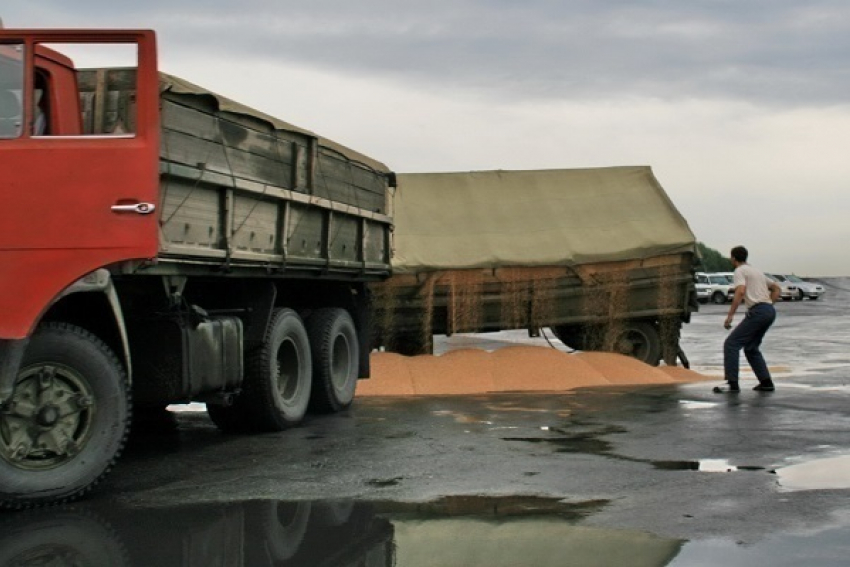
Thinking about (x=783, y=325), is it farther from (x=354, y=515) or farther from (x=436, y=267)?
(x=354, y=515)

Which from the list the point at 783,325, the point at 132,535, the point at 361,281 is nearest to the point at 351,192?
the point at 361,281

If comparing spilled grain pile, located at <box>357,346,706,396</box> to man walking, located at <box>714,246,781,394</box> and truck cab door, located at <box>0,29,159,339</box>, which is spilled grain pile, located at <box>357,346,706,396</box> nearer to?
man walking, located at <box>714,246,781,394</box>

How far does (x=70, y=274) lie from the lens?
797 cm

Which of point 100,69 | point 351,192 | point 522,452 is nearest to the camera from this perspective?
point 100,69

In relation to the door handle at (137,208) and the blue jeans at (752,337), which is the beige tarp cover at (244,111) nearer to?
the door handle at (137,208)

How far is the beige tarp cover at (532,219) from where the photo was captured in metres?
20.5

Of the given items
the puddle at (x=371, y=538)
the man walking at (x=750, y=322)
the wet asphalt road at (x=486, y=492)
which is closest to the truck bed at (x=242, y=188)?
the wet asphalt road at (x=486, y=492)

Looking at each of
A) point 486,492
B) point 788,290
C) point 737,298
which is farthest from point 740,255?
point 788,290

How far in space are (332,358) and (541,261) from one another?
7.23 metres

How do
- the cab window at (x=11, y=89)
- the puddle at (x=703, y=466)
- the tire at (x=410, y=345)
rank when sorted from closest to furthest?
1. the cab window at (x=11, y=89)
2. the puddle at (x=703, y=466)
3. the tire at (x=410, y=345)

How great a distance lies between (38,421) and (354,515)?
7.13 ft

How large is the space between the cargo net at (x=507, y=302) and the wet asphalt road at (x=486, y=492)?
630 cm

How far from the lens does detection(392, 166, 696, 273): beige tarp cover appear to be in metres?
20.5

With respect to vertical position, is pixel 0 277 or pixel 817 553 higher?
pixel 0 277
